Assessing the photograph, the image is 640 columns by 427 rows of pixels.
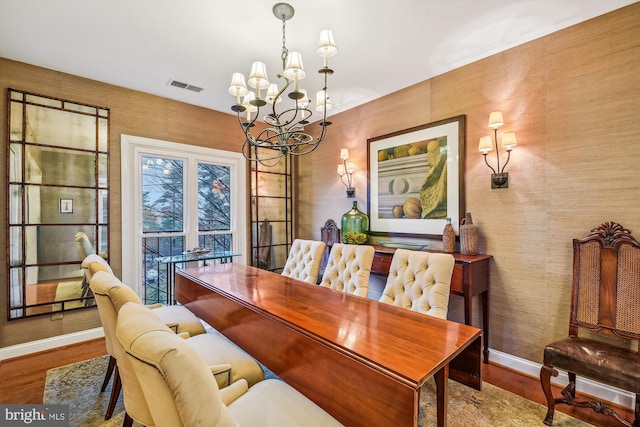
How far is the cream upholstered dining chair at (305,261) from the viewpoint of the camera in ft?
9.27

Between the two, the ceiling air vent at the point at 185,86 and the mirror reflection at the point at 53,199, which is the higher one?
the ceiling air vent at the point at 185,86

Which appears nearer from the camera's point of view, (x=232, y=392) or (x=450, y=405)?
(x=232, y=392)

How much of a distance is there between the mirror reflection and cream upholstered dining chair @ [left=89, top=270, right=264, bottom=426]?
5.57ft

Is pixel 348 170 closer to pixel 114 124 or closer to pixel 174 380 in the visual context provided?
pixel 114 124

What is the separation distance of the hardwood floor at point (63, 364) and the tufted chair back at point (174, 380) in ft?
7.38

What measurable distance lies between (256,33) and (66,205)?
2657 mm

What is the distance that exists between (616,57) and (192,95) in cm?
412

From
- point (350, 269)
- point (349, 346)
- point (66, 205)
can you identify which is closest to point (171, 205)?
point (66, 205)

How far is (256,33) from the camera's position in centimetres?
243

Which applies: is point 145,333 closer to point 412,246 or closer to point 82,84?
point 412,246

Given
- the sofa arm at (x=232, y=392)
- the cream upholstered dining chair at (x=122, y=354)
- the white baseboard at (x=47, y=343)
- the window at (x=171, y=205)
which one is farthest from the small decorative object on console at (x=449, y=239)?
the white baseboard at (x=47, y=343)

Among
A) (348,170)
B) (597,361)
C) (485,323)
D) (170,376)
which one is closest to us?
(170,376)

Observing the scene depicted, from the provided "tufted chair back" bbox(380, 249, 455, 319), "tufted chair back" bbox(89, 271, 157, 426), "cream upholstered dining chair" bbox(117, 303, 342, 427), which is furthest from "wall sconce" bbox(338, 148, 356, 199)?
"cream upholstered dining chair" bbox(117, 303, 342, 427)

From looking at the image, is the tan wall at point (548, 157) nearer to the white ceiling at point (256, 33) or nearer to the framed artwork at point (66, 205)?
the white ceiling at point (256, 33)
